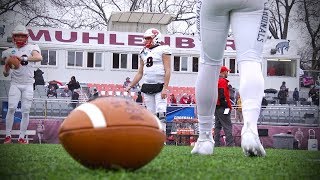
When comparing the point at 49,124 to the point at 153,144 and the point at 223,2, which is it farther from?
the point at 153,144

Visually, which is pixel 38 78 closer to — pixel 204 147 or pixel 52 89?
pixel 52 89

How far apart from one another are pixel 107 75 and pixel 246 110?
25338 mm

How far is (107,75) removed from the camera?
Answer: 30469 mm

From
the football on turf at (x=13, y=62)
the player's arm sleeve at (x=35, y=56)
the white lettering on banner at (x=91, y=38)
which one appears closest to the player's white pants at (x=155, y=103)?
the player's arm sleeve at (x=35, y=56)

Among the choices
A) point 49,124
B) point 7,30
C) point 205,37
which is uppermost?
point 7,30

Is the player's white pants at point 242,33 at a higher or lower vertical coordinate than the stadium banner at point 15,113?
higher

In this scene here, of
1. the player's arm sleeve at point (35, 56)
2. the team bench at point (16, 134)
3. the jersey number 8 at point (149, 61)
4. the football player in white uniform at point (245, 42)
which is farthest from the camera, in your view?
the team bench at point (16, 134)

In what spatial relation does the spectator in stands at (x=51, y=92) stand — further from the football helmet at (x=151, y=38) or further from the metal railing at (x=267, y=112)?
the football helmet at (x=151, y=38)

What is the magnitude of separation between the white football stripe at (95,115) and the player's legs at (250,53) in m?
1.87

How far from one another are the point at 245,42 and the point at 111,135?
2.19 m

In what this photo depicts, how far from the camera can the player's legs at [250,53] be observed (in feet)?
17.6

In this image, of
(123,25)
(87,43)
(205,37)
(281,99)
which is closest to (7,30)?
(87,43)

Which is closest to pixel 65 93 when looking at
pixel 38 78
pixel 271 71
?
pixel 38 78

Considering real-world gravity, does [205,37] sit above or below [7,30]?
below
